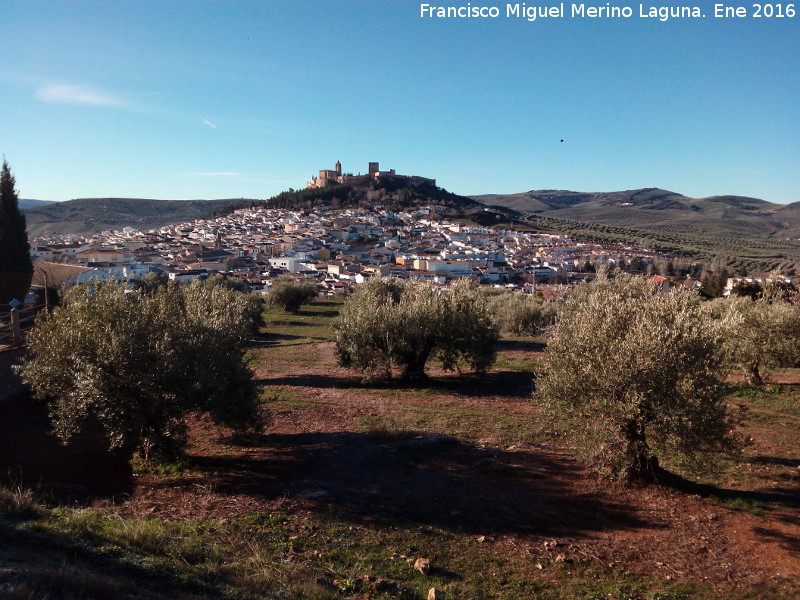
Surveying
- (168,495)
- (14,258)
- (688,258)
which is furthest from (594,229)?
(168,495)

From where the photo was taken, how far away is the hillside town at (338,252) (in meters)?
52.3

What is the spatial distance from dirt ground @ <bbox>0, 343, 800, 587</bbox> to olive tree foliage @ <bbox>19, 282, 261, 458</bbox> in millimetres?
854

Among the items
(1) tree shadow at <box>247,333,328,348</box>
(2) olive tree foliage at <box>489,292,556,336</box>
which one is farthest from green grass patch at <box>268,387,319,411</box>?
(2) olive tree foliage at <box>489,292,556,336</box>

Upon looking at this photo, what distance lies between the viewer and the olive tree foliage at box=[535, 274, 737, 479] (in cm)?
780

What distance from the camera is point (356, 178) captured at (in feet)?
523

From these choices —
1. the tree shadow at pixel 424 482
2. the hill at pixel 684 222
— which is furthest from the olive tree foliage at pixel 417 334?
the hill at pixel 684 222

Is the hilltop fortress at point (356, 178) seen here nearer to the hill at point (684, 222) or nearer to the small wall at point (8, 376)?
the hill at point (684, 222)

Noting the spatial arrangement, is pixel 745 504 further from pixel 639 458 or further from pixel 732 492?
pixel 639 458

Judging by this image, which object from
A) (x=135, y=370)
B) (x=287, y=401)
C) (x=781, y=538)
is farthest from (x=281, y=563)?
(x=287, y=401)

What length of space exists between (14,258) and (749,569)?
2743 centimetres

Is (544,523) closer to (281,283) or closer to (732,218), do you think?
(281,283)

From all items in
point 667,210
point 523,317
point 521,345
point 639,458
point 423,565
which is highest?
point 667,210

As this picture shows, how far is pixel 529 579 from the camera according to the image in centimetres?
613

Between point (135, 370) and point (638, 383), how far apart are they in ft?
26.4
